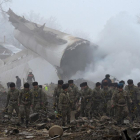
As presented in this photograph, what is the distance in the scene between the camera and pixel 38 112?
29.9ft

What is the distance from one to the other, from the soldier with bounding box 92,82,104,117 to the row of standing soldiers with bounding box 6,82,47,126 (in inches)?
80.8

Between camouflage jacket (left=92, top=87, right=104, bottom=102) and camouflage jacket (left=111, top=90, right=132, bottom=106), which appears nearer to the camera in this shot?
camouflage jacket (left=111, top=90, right=132, bottom=106)

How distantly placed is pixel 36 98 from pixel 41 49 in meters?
12.8

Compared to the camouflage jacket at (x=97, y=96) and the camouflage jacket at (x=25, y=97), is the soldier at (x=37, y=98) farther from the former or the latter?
the camouflage jacket at (x=97, y=96)

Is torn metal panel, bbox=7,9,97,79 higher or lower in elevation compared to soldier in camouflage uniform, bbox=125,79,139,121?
higher

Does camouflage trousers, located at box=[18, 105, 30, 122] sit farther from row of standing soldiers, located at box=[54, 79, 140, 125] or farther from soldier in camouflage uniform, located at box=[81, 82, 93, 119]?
soldier in camouflage uniform, located at box=[81, 82, 93, 119]

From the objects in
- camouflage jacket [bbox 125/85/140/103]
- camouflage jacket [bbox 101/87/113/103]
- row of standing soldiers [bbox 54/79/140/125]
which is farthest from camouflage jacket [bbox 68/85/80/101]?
camouflage jacket [bbox 125/85/140/103]

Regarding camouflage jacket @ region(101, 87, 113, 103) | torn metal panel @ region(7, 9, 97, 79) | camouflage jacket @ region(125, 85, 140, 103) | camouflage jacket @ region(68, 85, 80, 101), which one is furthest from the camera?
torn metal panel @ region(7, 9, 97, 79)

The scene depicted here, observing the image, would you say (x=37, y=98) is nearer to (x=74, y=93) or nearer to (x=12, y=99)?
(x=12, y=99)

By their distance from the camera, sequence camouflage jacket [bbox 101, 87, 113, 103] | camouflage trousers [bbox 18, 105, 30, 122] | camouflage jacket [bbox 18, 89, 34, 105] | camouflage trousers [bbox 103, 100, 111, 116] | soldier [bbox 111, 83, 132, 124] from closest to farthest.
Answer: soldier [bbox 111, 83, 132, 124] → camouflage trousers [bbox 18, 105, 30, 122] → camouflage jacket [bbox 18, 89, 34, 105] → camouflage trousers [bbox 103, 100, 111, 116] → camouflage jacket [bbox 101, 87, 113, 103]

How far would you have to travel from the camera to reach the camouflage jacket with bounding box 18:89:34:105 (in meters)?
8.26

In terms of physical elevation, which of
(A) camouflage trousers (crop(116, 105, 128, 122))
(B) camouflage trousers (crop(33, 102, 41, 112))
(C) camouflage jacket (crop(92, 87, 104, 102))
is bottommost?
(A) camouflage trousers (crop(116, 105, 128, 122))

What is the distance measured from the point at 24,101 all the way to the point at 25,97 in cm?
14

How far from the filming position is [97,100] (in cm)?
958
